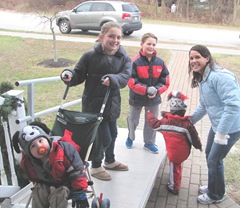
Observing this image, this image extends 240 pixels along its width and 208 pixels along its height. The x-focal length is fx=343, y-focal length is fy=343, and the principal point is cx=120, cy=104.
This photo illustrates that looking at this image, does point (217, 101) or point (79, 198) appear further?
point (217, 101)

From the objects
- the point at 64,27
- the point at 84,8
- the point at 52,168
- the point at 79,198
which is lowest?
the point at 79,198

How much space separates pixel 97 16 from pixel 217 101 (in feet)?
46.2

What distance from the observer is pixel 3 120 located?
10.8 feet

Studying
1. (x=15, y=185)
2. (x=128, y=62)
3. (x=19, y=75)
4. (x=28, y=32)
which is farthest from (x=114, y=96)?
(x=28, y=32)

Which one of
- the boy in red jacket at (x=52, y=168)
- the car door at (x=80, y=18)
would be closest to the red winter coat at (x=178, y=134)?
the boy in red jacket at (x=52, y=168)

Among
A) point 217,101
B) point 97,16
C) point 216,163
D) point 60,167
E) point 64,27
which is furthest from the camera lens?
point 64,27

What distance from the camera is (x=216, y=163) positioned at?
11.8 ft

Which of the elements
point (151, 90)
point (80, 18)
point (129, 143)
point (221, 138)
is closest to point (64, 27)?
point (80, 18)

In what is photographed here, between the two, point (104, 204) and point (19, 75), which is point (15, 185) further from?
point (19, 75)

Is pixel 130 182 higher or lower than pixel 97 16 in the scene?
lower

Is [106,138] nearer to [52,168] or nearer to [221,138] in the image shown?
[52,168]

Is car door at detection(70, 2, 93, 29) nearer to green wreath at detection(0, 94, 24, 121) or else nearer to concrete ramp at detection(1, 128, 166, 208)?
concrete ramp at detection(1, 128, 166, 208)

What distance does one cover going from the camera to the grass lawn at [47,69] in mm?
5043

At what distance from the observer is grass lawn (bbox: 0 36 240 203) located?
5.04m
